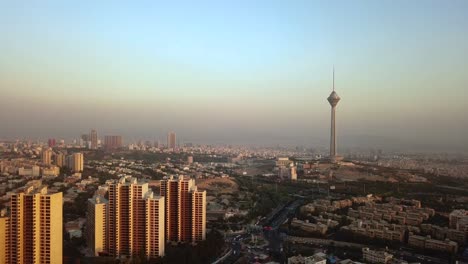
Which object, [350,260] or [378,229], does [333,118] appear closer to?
[378,229]

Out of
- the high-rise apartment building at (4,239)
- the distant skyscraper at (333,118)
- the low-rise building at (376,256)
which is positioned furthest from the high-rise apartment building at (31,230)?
the distant skyscraper at (333,118)

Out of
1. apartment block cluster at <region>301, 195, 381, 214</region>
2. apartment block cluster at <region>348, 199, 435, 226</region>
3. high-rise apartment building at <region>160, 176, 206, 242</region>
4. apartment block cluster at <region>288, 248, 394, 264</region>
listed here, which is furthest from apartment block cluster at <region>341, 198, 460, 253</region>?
high-rise apartment building at <region>160, 176, 206, 242</region>

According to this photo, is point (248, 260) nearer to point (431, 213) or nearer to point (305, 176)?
point (431, 213)

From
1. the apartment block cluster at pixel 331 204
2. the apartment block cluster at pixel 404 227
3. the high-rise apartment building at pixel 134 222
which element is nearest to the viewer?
the high-rise apartment building at pixel 134 222

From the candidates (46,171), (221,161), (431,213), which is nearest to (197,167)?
(221,161)

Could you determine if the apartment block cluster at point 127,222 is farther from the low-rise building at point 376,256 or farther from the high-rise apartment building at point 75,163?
the high-rise apartment building at point 75,163

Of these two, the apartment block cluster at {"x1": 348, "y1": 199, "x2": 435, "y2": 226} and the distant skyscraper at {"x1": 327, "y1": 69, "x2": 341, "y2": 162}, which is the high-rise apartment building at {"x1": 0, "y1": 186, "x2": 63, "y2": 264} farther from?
the distant skyscraper at {"x1": 327, "y1": 69, "x2": 341, "y2": 162}
